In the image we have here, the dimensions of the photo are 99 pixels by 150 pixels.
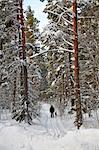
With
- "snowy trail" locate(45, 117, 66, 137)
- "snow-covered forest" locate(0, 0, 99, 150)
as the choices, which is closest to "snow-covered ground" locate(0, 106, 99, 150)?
"snow-covered forest" locate(0, 0, 99, 150)

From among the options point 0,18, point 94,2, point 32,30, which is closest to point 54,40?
point 94,2

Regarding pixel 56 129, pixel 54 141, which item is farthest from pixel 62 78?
pixel 54 141

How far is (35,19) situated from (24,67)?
29.6 meters

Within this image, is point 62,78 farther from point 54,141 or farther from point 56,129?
point 54,141

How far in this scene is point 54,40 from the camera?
17.5 metres

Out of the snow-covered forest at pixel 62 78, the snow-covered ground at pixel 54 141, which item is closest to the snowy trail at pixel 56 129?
the snow-covered forest at pixel 62 78

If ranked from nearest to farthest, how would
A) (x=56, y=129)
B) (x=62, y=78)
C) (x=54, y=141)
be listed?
(x=54, y=141)
(x=56, y=129)
(x=62, y=78)

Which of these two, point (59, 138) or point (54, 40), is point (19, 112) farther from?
point (59, 138)

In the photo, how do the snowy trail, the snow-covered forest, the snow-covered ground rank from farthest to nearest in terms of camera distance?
the snowy trail, the snow-covered forest, the snow-covered ground

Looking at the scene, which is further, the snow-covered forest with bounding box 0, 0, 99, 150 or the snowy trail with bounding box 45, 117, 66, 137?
the snowy trail with bounding box 45, 117, 66, 137

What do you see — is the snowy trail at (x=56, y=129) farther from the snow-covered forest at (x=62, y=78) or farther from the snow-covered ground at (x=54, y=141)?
the snow-covered ground at (x=54, y=141)

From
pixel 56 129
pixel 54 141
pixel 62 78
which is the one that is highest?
pixel 54 141

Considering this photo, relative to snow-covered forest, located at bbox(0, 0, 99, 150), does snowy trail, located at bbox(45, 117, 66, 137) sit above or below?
below

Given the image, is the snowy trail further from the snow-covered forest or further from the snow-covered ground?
the snow-covered ground
